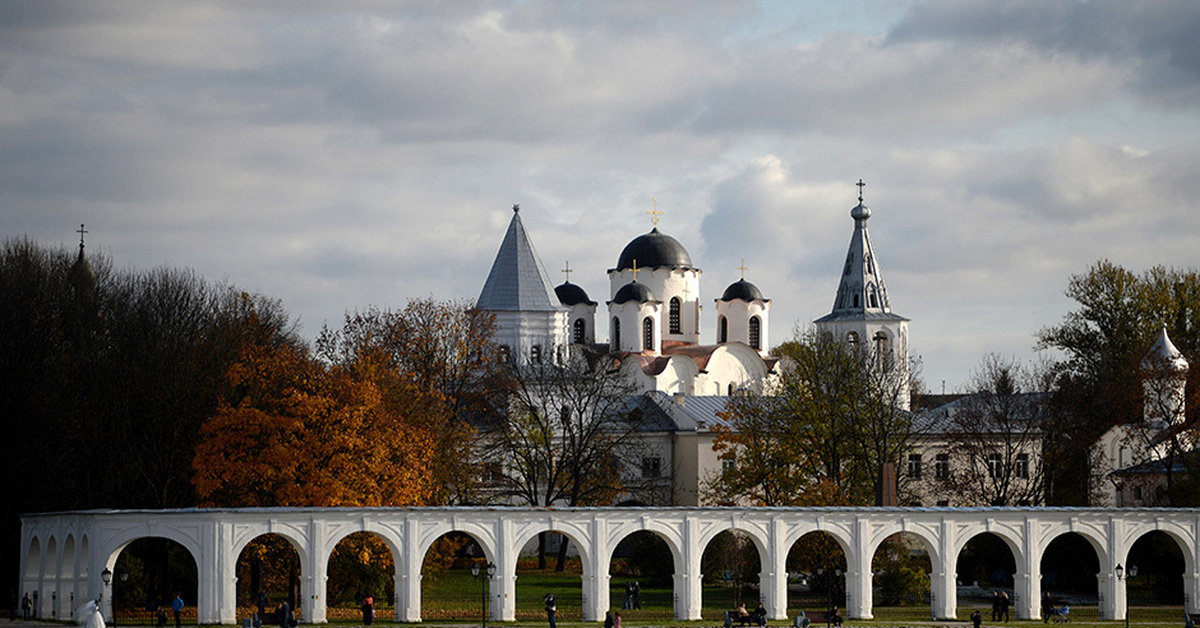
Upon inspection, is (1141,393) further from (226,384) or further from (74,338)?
(74,338)

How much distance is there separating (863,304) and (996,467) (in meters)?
21.2

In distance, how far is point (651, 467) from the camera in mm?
68625

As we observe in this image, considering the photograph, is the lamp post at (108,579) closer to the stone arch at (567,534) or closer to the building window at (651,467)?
the stone arch at (567,534)

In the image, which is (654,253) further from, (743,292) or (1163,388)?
(1163,388)

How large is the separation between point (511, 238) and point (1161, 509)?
3876 centimetres

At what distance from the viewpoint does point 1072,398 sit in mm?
62562

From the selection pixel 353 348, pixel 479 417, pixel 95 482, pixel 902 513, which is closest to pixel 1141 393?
pixel 902 513

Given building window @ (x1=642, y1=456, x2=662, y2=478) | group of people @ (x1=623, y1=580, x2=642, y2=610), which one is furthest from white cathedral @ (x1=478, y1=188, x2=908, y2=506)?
group of people @ (x1=623, y1=580, x2=642, y2=610)

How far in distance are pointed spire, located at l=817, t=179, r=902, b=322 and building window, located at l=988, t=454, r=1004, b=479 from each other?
2013 centimetres

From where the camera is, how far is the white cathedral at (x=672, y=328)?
226 ft

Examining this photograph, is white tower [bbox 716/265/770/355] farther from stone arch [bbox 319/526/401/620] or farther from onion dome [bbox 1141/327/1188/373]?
stone arch [bbox 319/526/401/620]

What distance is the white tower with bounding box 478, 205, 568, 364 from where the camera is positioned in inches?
2945

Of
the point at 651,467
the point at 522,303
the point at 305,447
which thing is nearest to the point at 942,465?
the point at 651,467

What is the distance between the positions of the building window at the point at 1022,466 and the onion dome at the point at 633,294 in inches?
938
